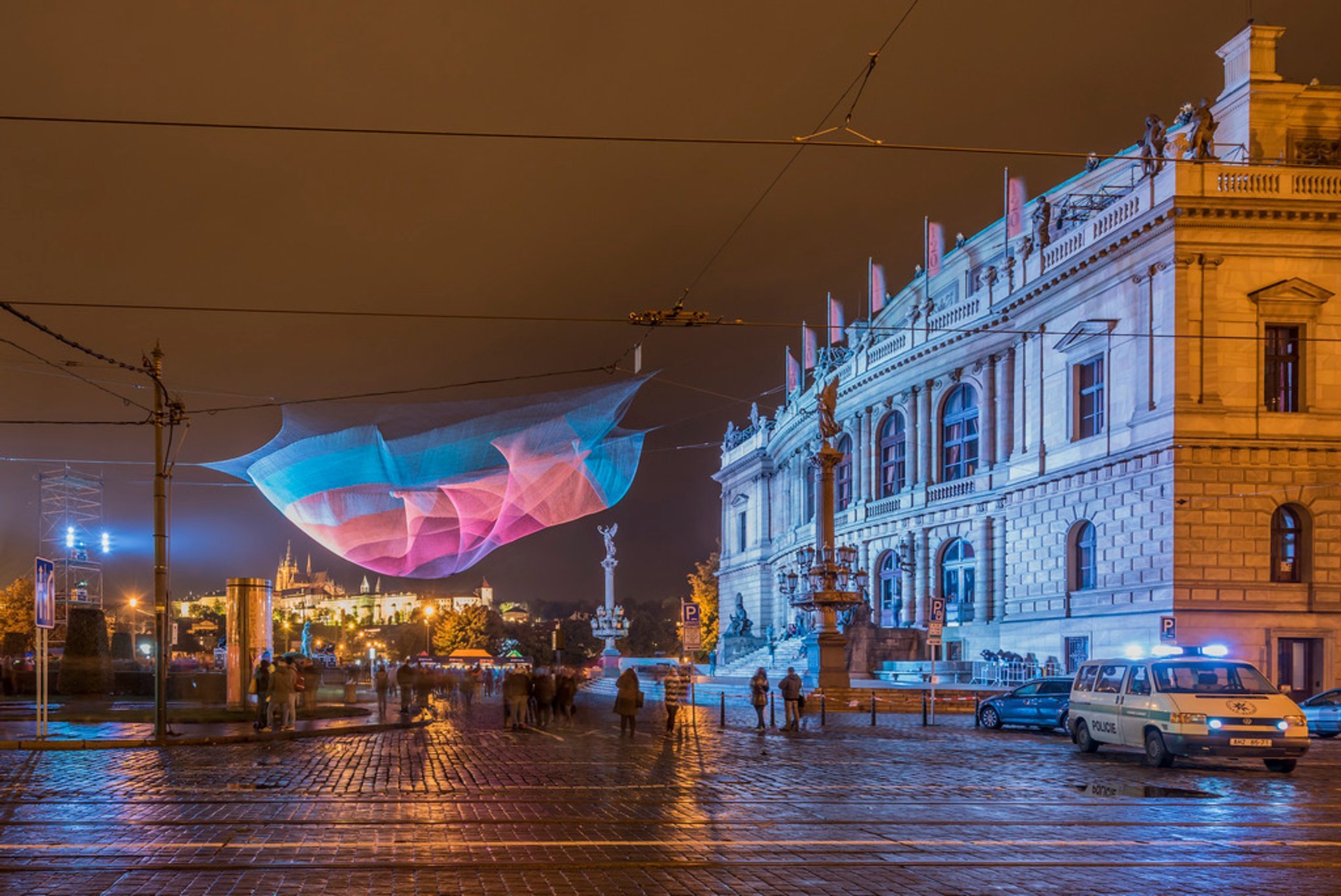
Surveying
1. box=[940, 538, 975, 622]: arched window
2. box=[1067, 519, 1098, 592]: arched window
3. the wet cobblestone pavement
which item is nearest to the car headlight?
the wet cobblestone pavement

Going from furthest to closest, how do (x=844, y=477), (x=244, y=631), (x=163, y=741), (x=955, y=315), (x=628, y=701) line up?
1. (x=844, y=477)
2. (x=955, y=315)
3. (x=244, y=631)
4. (x=628, y=701)
5. (x=163, y=741)

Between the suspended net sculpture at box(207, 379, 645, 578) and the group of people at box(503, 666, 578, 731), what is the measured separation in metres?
5.78

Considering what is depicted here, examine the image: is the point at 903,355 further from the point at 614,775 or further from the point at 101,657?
the point at 614,775

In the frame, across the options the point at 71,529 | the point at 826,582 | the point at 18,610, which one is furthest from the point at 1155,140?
the point at 18,610

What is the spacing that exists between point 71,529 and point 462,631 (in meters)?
91.0

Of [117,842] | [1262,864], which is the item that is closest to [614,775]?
[117,842]

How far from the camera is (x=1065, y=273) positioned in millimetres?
48906

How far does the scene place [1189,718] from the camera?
2148 centimetres

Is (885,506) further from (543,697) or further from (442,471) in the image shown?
(543,697)

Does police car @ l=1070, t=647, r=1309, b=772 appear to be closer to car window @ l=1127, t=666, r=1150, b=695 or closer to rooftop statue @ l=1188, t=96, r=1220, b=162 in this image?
car window @ l=1127, t=666, r=1150, b=695

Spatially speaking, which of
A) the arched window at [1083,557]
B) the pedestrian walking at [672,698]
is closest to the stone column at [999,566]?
the arched window at [1083,557]

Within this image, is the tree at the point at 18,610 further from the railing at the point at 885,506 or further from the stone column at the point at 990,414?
the stone column at the point at 990,414

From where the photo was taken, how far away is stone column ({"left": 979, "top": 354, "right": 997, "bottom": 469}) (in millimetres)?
56344

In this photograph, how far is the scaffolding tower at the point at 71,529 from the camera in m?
69.7
